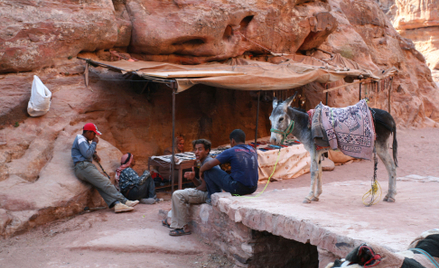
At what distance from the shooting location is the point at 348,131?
4.62 m

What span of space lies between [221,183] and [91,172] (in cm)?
262

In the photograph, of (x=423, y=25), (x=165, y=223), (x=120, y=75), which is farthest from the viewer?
(x=423, y=25)

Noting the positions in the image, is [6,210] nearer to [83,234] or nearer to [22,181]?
[22,181]

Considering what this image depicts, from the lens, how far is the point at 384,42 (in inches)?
Answer: 687

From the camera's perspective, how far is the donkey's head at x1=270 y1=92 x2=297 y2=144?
4.71m

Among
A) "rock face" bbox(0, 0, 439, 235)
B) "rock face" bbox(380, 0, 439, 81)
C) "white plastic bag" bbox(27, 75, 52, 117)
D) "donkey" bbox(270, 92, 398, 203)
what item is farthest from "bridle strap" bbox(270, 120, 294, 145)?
"rock face" bbox(380, 0, 439, 81)

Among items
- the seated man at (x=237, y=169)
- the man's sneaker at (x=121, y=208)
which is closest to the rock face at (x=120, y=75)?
the man's sneaker at (x=121, y=208)

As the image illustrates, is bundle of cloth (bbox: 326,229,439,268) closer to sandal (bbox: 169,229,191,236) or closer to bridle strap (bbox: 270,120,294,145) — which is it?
bridle strap (bbox: 270,120,294,145)

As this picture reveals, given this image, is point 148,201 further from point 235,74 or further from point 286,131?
point 286,131

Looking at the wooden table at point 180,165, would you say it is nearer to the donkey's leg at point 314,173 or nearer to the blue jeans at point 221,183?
the blue jeans at point 221,183

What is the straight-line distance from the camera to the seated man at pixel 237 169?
4.91 meters

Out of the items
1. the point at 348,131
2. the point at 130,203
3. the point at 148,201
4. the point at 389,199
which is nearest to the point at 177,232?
the point at 130,203

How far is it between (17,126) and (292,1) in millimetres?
9033

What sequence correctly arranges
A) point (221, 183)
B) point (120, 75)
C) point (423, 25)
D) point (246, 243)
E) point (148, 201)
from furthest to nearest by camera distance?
point (423, 25) → point (120, 75) → point (148, 201) → point (221, 183) → point (246, 243)
